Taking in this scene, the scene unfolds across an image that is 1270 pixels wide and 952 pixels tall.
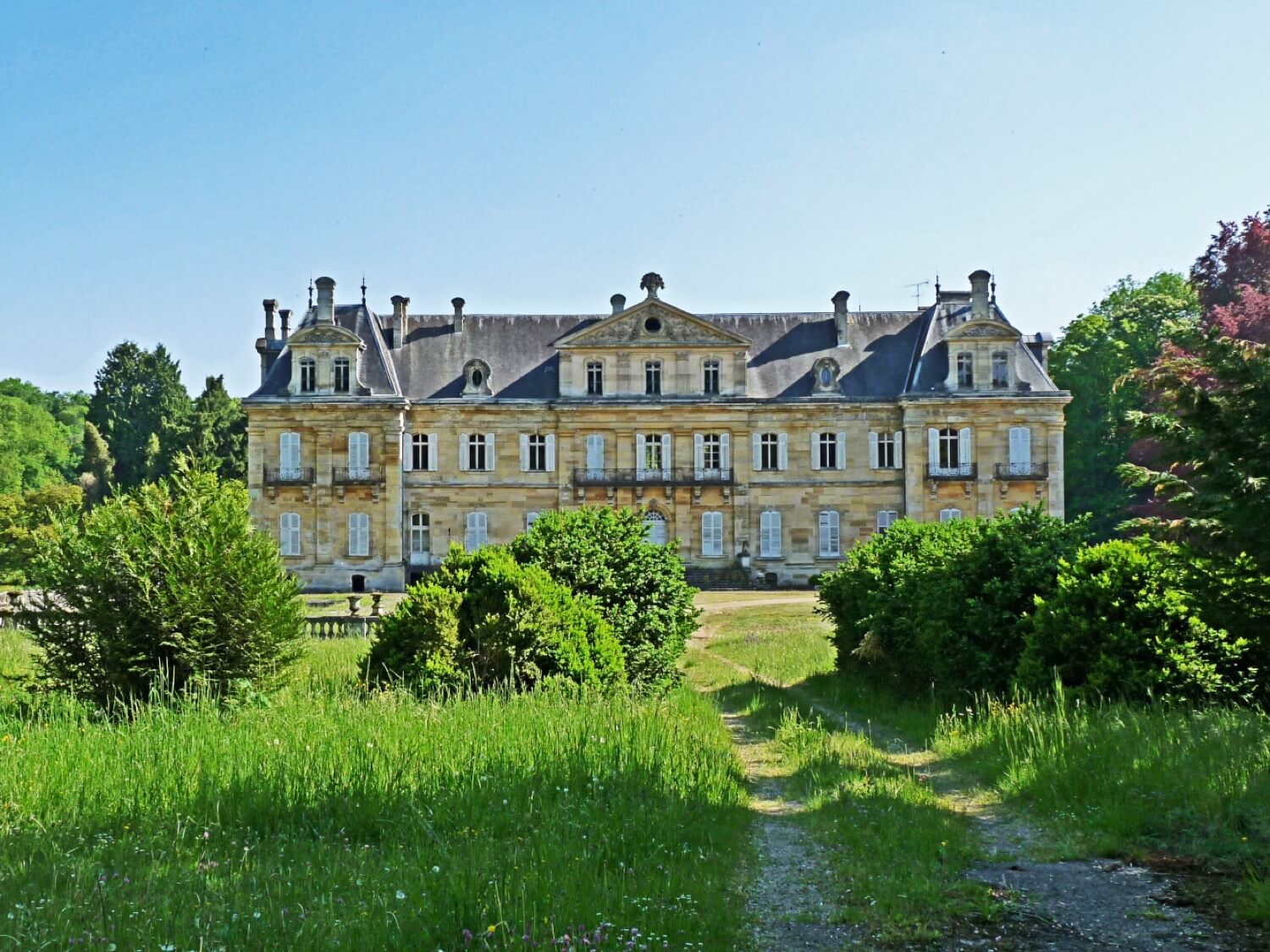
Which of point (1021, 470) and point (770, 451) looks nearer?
point (1021, 470)

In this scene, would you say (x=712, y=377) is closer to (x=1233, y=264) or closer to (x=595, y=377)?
(x=595, y=377)

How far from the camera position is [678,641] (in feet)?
44.2

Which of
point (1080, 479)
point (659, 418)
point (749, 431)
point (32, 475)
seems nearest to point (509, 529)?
point (659, 418)

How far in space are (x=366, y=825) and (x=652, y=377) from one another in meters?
33.0

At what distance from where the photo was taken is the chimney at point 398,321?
39.8m

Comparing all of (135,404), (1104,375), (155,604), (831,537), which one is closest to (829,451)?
(831,537)

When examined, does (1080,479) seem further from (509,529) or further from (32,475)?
(32,475)

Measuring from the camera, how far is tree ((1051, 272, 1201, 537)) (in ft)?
133

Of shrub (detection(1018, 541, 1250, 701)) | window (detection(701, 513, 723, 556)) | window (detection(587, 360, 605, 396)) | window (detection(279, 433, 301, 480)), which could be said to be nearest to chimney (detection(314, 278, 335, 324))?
window (detection(279, 433, 301, 480))

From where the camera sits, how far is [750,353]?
39.9 meters

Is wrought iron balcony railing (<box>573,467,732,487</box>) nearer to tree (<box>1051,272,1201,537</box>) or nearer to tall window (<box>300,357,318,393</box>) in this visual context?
tall window (<box>300,357,318,393</box>)

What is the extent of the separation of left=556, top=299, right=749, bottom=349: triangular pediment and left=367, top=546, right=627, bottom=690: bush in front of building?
28.1m

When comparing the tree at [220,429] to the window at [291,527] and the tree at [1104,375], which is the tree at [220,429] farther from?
the tree at [1104,375]

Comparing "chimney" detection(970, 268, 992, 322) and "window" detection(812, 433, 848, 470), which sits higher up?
"chimney" detection(970, 268, 992, 322)
